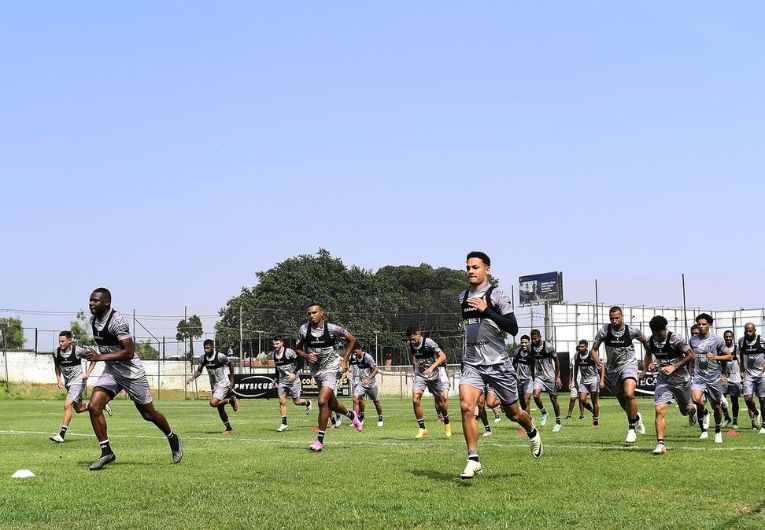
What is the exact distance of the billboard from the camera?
278ft

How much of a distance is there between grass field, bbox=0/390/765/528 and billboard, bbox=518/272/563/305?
225 ft

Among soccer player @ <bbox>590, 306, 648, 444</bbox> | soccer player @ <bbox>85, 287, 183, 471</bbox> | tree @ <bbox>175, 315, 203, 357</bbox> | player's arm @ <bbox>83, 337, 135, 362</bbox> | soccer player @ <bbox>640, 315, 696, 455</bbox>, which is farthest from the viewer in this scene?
tree @ <bbox>175, 315, 203, 357</bbox>

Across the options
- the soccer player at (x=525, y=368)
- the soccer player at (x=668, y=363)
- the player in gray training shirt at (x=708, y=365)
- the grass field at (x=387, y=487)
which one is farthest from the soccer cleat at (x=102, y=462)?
the soccer player at (x=525, y=368)

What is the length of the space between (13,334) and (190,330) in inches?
489

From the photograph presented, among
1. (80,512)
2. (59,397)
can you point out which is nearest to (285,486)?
(80,512)

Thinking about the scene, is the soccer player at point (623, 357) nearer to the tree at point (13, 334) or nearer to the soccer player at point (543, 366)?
the soccer player at point (543, 366)

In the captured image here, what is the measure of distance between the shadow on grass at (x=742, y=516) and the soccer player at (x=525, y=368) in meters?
16.4

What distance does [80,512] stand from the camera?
825 cm

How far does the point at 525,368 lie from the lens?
25.6 metres

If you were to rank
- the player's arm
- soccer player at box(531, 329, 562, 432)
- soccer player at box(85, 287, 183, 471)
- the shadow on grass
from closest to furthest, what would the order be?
the shadow on grass, the player's arm, soccer player at box(85, 287, 183, 471), soccer player at box(531, 329, 562, 432)

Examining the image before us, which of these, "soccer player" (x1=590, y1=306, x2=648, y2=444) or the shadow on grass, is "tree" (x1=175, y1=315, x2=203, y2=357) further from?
the shadow on grass

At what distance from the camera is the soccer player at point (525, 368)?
2488 cm

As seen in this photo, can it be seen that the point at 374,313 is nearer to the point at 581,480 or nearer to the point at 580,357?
the point at 580,357

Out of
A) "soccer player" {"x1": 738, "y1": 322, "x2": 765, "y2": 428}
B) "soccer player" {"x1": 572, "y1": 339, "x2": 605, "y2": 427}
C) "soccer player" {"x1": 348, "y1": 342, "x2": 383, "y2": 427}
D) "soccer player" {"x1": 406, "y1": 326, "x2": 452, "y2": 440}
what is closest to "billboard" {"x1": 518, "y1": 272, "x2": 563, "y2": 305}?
"soccer player" {"x1": 572, "y1": 339, "x2": 605, "y2": 427}
